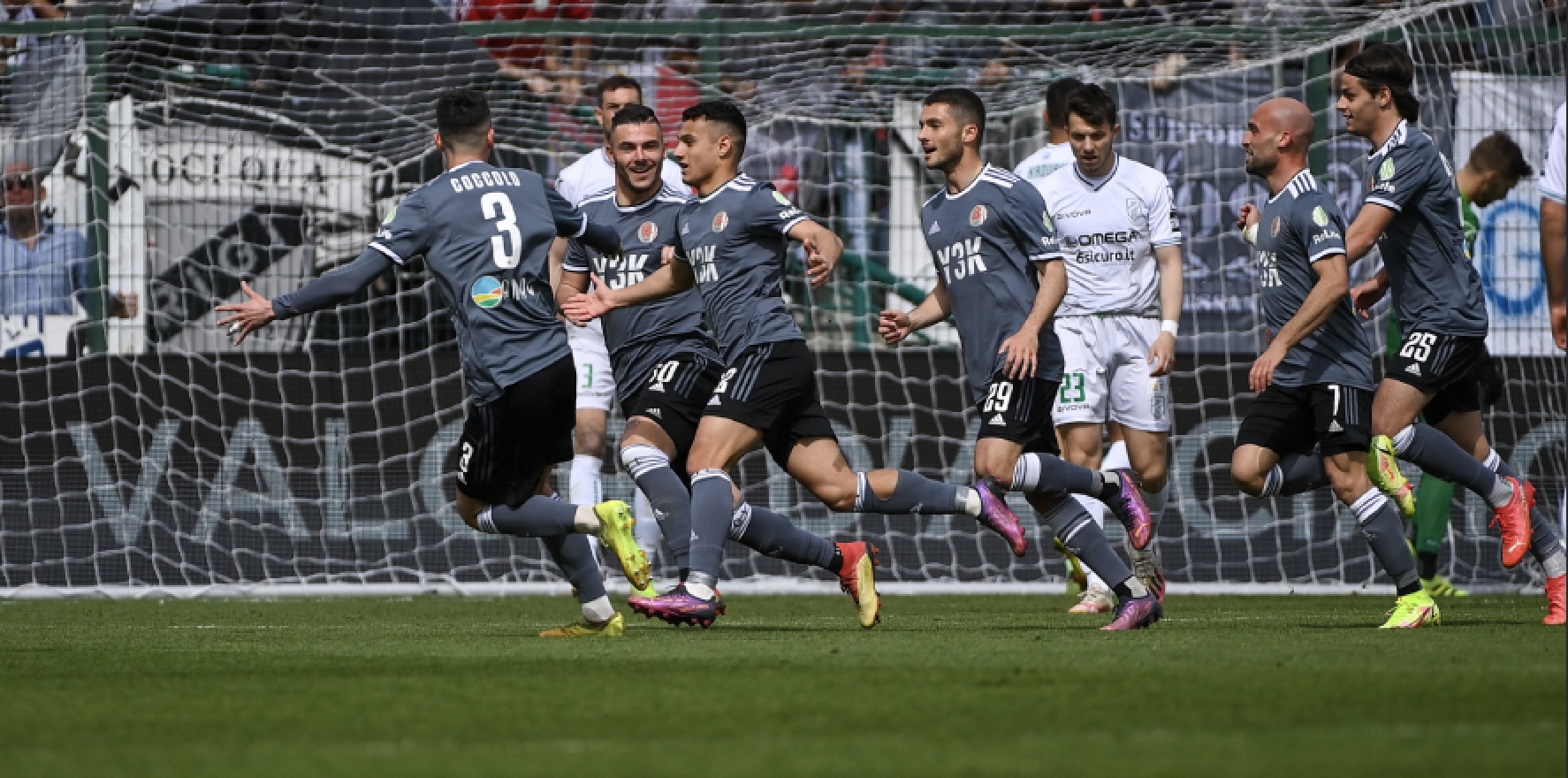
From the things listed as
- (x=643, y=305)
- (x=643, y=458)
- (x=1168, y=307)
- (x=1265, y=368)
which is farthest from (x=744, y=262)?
(x=1168, y=307)

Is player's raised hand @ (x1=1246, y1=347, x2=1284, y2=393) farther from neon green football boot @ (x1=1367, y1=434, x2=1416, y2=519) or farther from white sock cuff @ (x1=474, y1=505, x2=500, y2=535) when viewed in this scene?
white sock cuff @ (x1=474, y1=505, x2=500, y2=535)

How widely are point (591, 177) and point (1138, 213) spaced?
103 inches

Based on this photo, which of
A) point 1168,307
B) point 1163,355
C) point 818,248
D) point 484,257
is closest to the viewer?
point 818,248

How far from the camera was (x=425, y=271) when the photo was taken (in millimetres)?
12180

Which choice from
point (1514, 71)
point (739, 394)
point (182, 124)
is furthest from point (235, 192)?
point (1514, 71)

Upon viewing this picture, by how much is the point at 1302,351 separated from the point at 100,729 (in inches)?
184

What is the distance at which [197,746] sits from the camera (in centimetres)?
416

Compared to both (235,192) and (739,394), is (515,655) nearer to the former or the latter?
(739,394)

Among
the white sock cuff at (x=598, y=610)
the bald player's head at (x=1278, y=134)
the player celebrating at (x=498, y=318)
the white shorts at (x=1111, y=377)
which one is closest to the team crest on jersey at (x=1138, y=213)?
the white shorts at (x=1111, y=377)

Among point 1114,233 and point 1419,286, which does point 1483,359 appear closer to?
point 1114,233

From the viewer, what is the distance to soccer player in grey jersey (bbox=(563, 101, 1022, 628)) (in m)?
7.07

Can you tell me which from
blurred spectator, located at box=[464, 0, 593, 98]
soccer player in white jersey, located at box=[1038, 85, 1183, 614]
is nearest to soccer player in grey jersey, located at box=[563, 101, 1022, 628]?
soccer player in white jersey, located at box=[1038, 85, 1183, 614]

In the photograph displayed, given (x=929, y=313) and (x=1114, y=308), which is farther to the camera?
(x=1114, y=308)

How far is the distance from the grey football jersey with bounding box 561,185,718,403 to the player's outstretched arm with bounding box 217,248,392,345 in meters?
1.17
